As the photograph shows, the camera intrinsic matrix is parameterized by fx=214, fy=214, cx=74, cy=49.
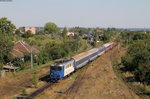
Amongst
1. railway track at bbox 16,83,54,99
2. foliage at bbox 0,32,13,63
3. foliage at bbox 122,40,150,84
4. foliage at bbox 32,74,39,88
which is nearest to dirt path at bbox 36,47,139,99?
railway track at bbox 16,83,54,99

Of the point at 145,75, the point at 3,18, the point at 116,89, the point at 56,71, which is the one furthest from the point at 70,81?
the point at 3,18

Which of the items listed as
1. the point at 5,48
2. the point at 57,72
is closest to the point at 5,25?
the point at 5,48

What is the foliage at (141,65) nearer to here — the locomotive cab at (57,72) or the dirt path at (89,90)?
the dirt path at (89,90)

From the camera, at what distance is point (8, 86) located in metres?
23.0

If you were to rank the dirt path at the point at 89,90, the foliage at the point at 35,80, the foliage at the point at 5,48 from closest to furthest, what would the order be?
the dirt path at the point at 89,90
the foliage at the point at 35,80
the foliage at the point at 5,48

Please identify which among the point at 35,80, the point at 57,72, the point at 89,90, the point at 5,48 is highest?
the point at 5,48

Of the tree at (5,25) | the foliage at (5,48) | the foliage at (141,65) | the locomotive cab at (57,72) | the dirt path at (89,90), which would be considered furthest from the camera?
the tree at (5,25)

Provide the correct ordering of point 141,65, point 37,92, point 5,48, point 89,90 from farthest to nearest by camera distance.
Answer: point 5,48 → point 141,65 → point 89,90 → point 37,92

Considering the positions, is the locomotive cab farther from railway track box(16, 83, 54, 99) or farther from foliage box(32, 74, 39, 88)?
foliage box(32, 74, 39, 88)

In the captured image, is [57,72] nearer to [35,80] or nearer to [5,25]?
[35,80]

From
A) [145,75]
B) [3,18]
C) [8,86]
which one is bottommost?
[8,86]

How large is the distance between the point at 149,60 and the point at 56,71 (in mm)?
11106

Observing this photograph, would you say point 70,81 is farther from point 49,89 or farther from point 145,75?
point 145,75

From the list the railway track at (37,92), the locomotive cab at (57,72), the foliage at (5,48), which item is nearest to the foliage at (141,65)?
the locomotive cab at (57,72)
